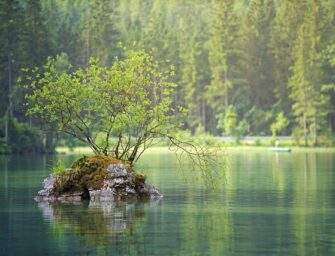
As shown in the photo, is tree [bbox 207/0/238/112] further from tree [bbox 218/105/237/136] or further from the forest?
tree [bbox 218/105/237/136]

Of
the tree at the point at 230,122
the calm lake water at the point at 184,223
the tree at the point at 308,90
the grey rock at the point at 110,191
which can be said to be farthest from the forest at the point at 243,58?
the grey rock at the point at 110,191

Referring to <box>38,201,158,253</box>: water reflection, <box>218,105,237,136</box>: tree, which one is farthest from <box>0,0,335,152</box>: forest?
<box>38,201,158,253</box>: water reflection

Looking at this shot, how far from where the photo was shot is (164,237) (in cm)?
2867

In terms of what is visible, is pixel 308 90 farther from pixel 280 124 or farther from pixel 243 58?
pixel 243 58

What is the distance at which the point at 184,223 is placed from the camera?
32219 millimetres

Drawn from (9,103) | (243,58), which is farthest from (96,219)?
(243,58)

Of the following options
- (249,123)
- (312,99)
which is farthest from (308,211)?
(249,123)

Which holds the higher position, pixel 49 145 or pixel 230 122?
pixel 230 122

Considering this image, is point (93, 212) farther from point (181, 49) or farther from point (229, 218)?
point (181, 49)

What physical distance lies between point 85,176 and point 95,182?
49 cm

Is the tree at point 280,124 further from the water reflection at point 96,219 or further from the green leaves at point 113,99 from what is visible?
the water reflection at point 96,219

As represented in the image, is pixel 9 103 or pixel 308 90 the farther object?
pixel 308 90

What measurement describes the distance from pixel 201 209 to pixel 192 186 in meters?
13.6

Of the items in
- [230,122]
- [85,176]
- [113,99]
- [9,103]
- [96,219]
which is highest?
[9,103]
